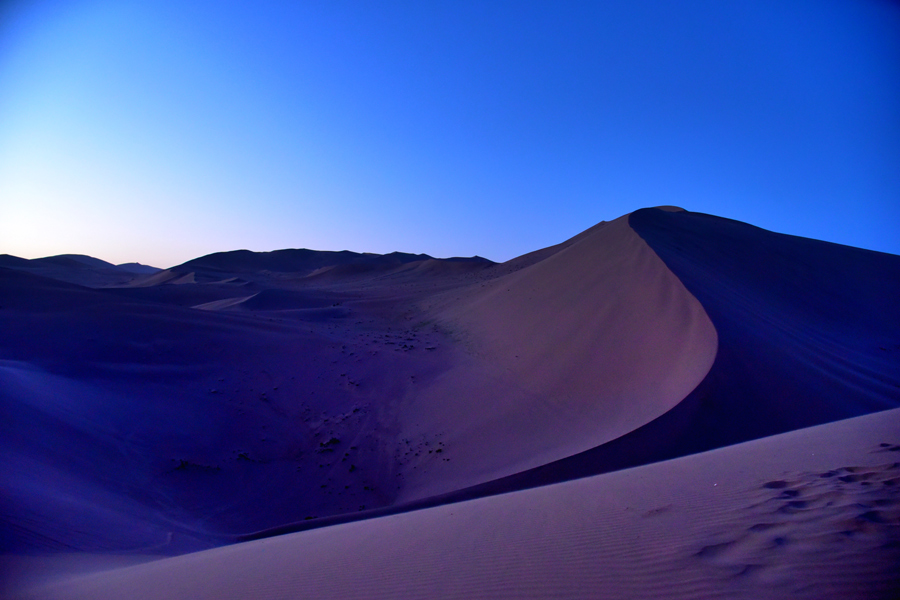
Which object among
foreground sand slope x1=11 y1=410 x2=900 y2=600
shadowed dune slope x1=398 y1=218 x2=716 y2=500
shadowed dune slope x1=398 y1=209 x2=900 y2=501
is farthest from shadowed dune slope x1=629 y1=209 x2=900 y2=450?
foreground sand slope x1=11 y1=410 x2=900 y2=600

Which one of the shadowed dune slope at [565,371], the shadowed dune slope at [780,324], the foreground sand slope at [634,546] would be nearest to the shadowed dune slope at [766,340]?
the shadowed dune slope at [780,324]

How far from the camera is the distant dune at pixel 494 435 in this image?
2.63 meters

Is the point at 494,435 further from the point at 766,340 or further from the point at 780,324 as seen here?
the point at 780,324

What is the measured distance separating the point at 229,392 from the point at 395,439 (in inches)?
151

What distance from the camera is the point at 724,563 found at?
7.27ft

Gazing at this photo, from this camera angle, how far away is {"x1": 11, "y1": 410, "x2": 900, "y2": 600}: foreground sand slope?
210cm

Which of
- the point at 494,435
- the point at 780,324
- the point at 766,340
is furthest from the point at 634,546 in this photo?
the point at 780,324

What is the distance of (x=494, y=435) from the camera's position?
805 cm

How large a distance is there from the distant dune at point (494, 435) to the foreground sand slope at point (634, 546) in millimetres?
20

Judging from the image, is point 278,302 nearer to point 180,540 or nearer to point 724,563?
point 180,540

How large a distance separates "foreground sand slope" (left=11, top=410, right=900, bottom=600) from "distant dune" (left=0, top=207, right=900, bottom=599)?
0.02m

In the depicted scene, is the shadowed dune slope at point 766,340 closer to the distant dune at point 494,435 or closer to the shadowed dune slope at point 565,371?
the distant dune at point 494,435

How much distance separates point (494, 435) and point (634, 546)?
5.54 metres

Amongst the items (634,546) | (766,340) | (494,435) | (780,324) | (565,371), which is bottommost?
(494,435)
